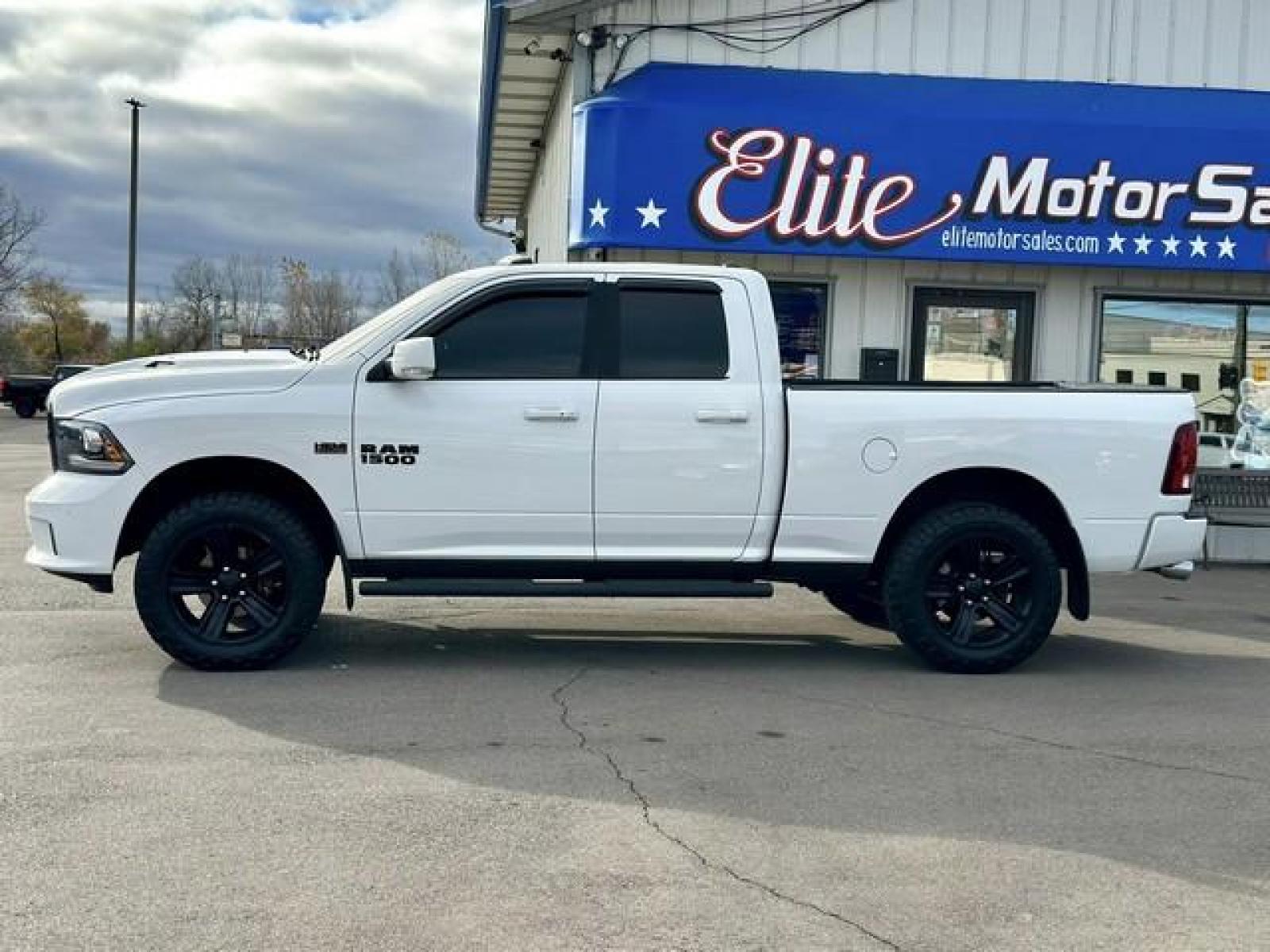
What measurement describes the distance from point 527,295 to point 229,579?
7.02ft

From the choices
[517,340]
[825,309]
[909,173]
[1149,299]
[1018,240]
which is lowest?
[517,340]

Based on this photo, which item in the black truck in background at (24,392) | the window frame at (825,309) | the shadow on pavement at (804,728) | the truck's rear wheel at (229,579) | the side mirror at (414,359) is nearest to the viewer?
the shadow on pavement at (804,728)

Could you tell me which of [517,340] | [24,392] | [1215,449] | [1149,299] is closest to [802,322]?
[1149,299]

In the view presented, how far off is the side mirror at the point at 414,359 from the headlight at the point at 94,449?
142 centimetres

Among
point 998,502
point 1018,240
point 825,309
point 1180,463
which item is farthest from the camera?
point 825,309

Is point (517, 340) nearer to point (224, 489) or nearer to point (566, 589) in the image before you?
point (566, 589)

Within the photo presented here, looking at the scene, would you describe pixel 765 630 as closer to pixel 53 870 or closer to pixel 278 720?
pixel 278 720

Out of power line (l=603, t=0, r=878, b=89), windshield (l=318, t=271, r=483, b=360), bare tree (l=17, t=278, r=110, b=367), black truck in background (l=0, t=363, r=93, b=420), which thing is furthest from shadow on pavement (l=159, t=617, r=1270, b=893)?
bare tree (l=17, t=278, r=110, b=367)

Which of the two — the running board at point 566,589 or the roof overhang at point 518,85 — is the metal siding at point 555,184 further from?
the running board at point 566,589

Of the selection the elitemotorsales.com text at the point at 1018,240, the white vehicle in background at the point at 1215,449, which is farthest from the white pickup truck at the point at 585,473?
the white vehicle in background at the point at 1215,449

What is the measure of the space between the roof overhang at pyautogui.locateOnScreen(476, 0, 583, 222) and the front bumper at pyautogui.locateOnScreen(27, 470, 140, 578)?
21.7 ft

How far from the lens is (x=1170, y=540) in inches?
280

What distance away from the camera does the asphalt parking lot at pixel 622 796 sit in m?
3.79

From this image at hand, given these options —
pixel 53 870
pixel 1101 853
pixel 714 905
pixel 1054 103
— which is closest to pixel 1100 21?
pixel 1054 103
